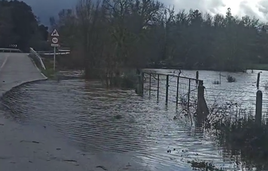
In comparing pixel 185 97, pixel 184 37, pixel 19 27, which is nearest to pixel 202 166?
pixel 185 97

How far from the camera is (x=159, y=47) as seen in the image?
83875 mm

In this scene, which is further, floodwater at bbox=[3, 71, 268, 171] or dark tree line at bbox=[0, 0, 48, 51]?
dark tree line at bbox=[0, 0, 48, 51]

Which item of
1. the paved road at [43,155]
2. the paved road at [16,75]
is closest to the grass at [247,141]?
the paved road at [43,155]

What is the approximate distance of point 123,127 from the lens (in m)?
14.7

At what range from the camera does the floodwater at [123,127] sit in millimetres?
10836

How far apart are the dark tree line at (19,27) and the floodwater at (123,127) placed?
2766 inches

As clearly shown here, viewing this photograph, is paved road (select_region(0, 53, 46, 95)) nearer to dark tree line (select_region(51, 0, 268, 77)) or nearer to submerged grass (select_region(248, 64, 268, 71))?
dark tree line (select_region(51, 0, 268, 77))

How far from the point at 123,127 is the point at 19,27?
8460 cm

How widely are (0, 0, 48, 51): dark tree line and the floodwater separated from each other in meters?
70.3

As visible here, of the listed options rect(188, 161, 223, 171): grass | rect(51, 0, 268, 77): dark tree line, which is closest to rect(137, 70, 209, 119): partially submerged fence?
rect(188, 161, 223, 171): grass

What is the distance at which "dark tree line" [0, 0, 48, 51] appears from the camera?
92.4 meters

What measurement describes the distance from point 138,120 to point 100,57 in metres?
24.0

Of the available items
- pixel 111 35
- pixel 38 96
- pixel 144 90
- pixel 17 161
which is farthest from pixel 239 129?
pixel 111 35

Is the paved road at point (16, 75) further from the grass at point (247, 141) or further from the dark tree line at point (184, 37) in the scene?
the grass at point (247, 141)
